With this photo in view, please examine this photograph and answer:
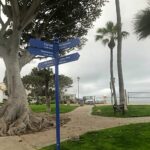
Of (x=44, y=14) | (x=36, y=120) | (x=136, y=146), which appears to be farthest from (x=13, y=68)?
(x=136, y=146)

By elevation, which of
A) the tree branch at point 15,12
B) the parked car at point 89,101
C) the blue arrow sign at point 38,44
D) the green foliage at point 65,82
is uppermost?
the green foliage at point 65,82

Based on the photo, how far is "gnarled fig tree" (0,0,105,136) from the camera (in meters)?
17.8

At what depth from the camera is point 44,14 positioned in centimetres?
2175

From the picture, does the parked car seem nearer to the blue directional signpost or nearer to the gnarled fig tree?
the gnarled fig tree

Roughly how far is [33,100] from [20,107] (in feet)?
162

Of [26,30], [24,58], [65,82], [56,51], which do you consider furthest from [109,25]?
[65,82]

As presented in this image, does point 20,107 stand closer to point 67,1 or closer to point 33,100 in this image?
point 67,1

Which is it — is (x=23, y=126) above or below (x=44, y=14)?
below

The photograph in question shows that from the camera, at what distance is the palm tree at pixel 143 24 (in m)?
15.2

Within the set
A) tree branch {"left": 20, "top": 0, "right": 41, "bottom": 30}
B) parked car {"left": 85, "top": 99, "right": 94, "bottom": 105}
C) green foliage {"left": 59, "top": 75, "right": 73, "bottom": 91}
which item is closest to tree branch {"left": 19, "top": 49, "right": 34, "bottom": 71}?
tree branch {"left": 20, "top": 0, "right": 41, "bottom": 30}

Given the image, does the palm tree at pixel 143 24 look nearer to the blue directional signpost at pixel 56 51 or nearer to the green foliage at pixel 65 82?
the blue directional signpost at pixel 56 51

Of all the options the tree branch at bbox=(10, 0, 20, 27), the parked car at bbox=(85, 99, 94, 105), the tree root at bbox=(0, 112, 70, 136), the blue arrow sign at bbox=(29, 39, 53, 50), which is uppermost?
the tree branch at bbox=(10, 0, 20, 27)

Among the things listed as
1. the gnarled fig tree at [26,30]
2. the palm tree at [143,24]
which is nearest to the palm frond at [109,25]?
the gnarled fig tree at [26,30]

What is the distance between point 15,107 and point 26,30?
6.58 m
